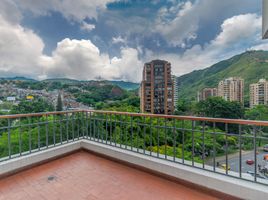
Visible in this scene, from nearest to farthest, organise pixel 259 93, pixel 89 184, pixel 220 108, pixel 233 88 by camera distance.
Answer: pixel 89 184 < pixel 220 108 < pixel 259 93 < pixel 233 88

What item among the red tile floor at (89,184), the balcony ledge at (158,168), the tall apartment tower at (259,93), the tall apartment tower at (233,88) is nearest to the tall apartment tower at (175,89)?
the tall apartment tower at (233,88)

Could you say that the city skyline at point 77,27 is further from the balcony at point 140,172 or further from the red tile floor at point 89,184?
the red tile floor at point 89,184

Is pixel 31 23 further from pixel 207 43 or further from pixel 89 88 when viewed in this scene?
pixel 207 43

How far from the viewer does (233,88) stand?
30578mm

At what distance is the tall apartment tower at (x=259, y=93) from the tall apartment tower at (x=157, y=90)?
574 inches

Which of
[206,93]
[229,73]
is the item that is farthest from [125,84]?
[229,73]

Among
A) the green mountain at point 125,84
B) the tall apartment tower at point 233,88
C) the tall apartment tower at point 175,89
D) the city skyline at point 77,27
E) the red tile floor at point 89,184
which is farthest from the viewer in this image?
the tall apartment tower at point 175,89

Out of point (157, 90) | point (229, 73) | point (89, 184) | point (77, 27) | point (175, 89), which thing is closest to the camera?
point (89, 184)

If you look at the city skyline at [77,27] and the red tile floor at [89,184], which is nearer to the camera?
the red tile floor at [89,184]

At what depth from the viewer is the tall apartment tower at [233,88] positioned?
30375 mm

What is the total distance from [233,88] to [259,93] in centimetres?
411

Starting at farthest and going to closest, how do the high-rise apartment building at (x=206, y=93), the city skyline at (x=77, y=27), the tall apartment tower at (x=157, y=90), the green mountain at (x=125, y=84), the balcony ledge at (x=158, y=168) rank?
the tall apartment tower at (x=157, y=90)
the high-rise apartment building at (x=206, y=93)
the green mountain at (x=125, y=84)
the city skyline at (x=77, y=27)
the balcony ledge at (x=158, y=168)

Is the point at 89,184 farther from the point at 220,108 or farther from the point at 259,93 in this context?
the point at 259,93

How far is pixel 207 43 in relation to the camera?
29.3 meters
